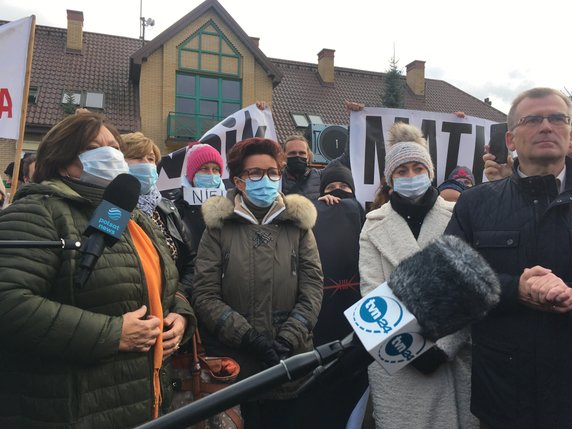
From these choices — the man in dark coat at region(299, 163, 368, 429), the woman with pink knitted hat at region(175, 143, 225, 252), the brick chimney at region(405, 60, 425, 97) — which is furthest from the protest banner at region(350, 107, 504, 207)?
the brick chimney at region(405, 60, 425, 97)

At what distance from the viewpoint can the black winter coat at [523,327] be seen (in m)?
2.12

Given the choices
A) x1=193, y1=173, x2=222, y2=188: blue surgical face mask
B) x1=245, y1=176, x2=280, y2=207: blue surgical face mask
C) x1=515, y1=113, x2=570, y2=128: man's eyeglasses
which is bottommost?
x1=245, y1=176, x2=280, y2=207: blue surgical face mask

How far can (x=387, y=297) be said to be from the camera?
4.02 ft

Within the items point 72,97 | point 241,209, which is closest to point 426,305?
point 241,209

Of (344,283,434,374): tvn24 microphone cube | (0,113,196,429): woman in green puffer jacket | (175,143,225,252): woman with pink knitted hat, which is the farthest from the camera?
(175,143,225,252): woman with pink knitted hat

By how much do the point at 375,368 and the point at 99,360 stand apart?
159 centimetres

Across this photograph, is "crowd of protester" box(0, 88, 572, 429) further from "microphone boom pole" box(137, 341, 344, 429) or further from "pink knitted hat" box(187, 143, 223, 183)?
"pink knitted hat" box(187, 143, 223, 183)

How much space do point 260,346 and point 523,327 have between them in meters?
1.37

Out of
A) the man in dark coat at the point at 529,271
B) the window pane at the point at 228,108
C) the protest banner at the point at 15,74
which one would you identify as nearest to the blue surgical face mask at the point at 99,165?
the man in dark coat at the point at 529,271

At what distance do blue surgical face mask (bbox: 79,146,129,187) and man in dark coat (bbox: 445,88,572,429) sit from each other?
174cm

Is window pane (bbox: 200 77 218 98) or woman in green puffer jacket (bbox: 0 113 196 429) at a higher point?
window pane (bbox: 200 77 218 98)

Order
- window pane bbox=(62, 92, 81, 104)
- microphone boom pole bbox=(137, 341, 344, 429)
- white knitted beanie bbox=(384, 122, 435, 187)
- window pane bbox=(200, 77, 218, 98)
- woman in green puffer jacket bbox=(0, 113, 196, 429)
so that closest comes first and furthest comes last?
microphone boom pole bbox=(137, 341, 344, 429)
woman in green puffer jacket bbox=(0, 113, 196, 429)
white knitted beanie bbox=(384, 122, 435, 187)
window pane bbox=(62, 92, 81, 104)
window pane bbox=(200, 77, 218, 98)

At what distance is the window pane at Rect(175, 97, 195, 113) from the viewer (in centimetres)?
2200

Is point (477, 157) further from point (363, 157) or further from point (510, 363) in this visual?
point (510, 363)
